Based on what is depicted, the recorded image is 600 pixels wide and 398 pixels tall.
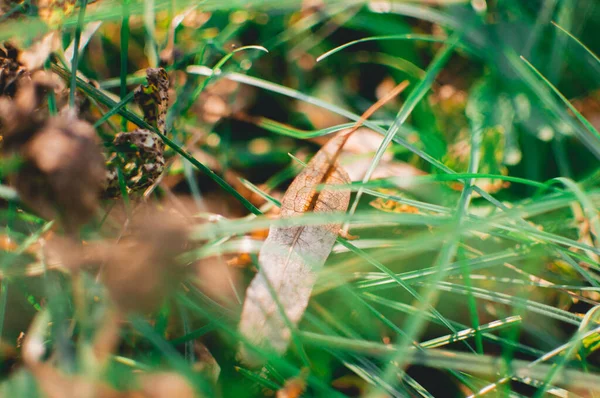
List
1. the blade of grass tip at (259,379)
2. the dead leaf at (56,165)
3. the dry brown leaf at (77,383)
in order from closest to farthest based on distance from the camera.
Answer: the dry brown leaf at (77,383), the dead leaf at (56,165), the blade of grass tip at (259,379)

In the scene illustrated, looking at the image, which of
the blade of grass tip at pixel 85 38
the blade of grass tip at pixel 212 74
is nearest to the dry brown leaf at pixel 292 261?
the blade of grass tip at pixel 212 74

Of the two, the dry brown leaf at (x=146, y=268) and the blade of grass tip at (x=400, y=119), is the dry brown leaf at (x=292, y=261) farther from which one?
the dry brown leaf at (x=146, y=268)

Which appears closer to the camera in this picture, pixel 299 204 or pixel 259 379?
pixel 259 379

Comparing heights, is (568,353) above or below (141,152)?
below

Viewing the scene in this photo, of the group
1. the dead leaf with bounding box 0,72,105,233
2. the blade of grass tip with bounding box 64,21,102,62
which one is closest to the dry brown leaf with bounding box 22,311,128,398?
the dead leaf with bounding box 0,72,105,233

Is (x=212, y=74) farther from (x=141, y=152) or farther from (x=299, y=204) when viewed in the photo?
(x=299, y=204)

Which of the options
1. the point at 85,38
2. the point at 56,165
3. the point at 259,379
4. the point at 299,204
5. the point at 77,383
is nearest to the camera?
the point at 77,383

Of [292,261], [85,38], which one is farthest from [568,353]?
[85,38]

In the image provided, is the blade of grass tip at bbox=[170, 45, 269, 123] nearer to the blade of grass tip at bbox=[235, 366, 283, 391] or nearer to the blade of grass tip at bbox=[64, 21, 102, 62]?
the blade of grass tip at bbox=[64, 21, 102, 62]

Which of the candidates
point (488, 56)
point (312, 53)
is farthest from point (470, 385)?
point (312, 53)
